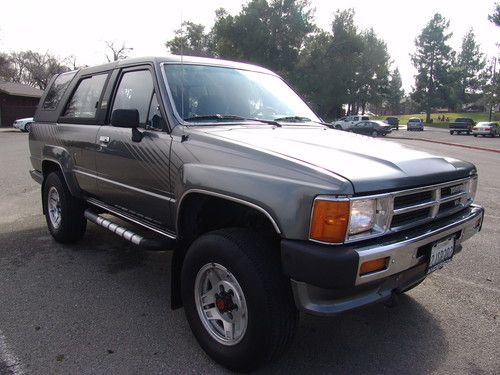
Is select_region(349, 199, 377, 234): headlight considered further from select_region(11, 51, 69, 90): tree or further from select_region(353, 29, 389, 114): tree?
select_region(11, 51, 69, 90): tree

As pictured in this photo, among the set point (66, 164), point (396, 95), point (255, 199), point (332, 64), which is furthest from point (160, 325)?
point (396, 95)

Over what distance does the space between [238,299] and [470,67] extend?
3894 inches

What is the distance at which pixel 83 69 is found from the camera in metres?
5.19

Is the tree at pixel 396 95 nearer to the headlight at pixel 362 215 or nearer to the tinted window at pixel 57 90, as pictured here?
the tinted window at pixel 57 90

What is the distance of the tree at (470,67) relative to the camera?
84.1 meters

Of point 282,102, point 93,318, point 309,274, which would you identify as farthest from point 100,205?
point 309,274

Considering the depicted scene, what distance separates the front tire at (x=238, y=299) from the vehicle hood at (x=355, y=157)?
609 mm

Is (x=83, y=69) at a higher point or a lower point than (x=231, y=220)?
higher

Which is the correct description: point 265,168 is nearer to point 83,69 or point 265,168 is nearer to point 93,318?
point 93,318

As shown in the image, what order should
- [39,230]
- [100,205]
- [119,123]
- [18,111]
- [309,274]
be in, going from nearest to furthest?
1. [309,274]
2. [119,123]
3. [100,205]
4. [39,230]
5. [18,111]

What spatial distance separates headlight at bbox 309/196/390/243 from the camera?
94.3 inches

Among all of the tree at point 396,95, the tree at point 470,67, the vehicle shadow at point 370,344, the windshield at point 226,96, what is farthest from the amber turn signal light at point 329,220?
the tree at point 396,95

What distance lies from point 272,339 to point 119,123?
2.02 meters

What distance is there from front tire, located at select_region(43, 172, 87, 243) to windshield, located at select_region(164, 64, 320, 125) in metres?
2.20
